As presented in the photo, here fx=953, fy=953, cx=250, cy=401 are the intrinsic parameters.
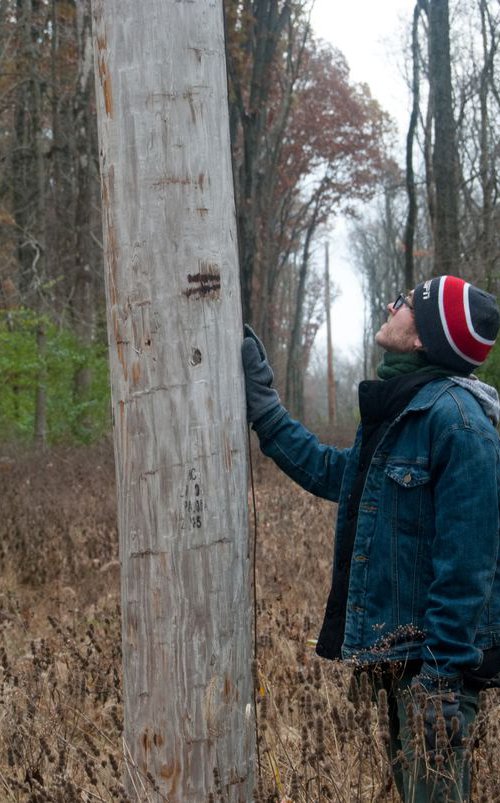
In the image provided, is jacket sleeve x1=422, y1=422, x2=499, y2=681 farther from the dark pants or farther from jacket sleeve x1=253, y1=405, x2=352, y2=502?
jacket sleeve x1=253, y1=405, x2=352, y2=502

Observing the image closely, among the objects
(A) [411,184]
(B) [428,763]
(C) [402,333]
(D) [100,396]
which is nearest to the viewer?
(B) [428,763]

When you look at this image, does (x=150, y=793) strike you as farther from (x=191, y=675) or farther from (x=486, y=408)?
(x=486, y=408)

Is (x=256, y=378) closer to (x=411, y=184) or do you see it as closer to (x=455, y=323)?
(x=455, y=323)

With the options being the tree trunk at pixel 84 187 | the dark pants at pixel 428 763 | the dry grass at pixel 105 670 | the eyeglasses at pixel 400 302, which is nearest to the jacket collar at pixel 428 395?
the eyeglasses at pixel 400 302

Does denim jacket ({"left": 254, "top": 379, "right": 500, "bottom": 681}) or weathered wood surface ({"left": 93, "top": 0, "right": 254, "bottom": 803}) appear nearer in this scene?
weathered wood surface ({"left": 93, "top": 0, "right": 254, "bottom": 803})

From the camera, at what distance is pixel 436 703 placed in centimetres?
239

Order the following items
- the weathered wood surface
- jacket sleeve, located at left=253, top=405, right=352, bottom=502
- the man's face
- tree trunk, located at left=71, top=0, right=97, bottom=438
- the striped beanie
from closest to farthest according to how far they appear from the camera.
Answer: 1. the weathered wood surface
2. the striped beanie
3. the man's face
4. jacket sleeve, located at left=253, top=405, right=352, bottom=502
5. tree trunk, located at left=71, top=0, right=97, bottom=438

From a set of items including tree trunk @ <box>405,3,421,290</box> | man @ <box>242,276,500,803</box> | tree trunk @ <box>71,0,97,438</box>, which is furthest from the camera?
tree trunk @ <box>405,3,421,290</box>

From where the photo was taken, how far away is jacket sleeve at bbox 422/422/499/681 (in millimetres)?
2443

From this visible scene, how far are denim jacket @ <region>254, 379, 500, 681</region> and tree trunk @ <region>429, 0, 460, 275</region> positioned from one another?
33.4 feet

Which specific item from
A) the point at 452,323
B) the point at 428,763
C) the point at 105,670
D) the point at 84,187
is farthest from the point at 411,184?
the point at 428,763

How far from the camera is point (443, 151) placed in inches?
510

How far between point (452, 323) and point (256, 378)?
580mm

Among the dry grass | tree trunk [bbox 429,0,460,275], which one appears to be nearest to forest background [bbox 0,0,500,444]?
tree trunk [bbox 429,0,460,275]
